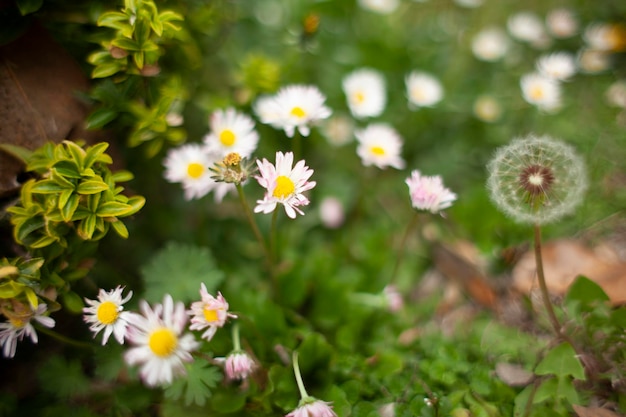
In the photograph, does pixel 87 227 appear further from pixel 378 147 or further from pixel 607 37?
pixel 607 37

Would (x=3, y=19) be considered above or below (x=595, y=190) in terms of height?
above

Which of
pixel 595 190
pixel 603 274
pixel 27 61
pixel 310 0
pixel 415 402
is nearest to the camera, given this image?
pixel 415 402

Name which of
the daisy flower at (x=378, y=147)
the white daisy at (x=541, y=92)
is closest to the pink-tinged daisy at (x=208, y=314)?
the daisy flower at (x=378, y=147)

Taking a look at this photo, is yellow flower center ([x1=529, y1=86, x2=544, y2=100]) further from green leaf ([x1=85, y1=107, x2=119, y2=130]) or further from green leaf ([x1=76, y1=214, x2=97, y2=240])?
green leaf ([x1=76, y1=214, x2=97, y2=240])

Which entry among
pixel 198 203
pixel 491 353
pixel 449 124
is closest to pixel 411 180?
pixel 491 353

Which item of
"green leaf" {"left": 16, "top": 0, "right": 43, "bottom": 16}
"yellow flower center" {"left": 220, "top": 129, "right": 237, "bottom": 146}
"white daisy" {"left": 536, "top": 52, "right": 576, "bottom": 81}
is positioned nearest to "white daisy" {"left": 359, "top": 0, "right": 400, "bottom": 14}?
"white daisy" {"left": 536, "top": 52, "right": 576, "bottom": 81}

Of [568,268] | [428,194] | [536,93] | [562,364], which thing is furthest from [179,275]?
[536,93]

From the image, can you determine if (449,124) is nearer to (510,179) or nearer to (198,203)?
(510,179)
